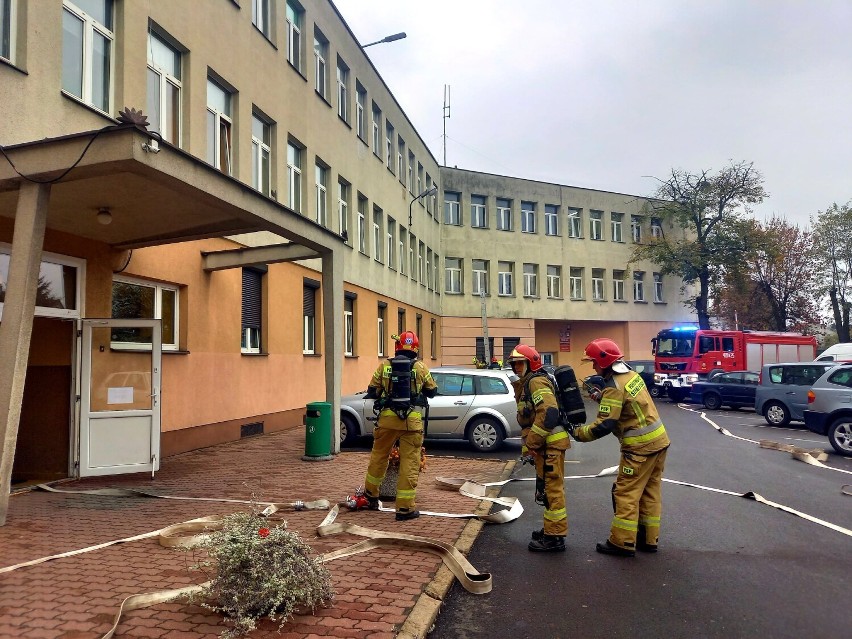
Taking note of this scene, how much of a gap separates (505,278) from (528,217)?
411 cm

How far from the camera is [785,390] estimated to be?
17.4 metres

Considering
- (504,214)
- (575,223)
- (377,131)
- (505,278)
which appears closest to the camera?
(377,131)

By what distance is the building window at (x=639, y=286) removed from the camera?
43191 millimetres

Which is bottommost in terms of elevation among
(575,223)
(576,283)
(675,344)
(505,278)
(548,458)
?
(548,458)

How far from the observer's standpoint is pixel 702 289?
1650 inches

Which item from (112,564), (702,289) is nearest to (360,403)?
(112,564)

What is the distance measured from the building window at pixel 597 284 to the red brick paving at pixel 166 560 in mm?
33411

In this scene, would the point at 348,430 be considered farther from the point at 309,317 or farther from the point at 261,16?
Answer: the point at 261,16

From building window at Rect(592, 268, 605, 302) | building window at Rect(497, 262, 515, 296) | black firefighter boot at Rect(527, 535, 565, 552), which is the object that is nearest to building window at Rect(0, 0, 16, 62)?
black firefighter boot at Rect(527, 535, 565, 552)

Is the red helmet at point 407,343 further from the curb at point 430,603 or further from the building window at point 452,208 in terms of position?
the building window at point 452,208

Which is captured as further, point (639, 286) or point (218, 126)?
point (639, 286)

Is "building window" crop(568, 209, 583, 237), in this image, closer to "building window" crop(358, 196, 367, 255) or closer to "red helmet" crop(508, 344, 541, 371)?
"building window" crop(358, 196, 367, 255)

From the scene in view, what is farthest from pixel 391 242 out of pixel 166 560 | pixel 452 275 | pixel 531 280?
pixel 166 560

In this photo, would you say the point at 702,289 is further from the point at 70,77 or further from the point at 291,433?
the point at 70,77
